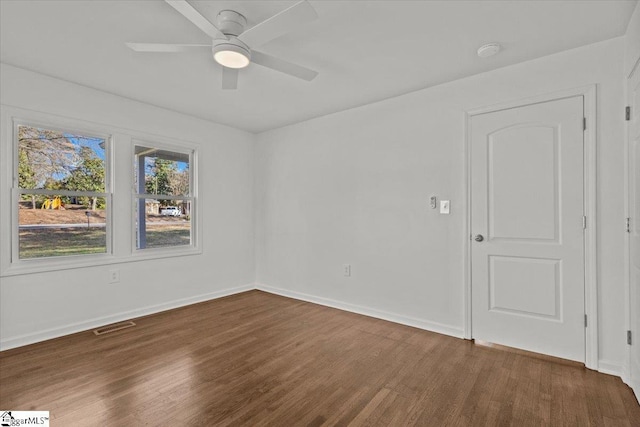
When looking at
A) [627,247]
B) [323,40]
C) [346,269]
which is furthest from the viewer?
[346,269]

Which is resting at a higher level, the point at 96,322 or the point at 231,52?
the point at 231,52

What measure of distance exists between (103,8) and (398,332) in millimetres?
3586

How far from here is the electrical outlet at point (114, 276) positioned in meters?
3.51

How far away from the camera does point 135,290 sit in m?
3.70

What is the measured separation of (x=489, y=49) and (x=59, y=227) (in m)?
4.37

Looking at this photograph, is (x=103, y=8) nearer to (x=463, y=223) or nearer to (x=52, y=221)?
(x=52, y=221)

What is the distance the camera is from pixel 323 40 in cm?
240

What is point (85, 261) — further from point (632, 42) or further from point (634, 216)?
point (632, 42)

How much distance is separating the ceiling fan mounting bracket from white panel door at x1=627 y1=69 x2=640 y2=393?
2.62 meters

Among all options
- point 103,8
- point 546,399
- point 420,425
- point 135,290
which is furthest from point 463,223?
point 135,290

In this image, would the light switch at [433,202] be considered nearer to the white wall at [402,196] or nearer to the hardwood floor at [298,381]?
the white wall at [402,196]

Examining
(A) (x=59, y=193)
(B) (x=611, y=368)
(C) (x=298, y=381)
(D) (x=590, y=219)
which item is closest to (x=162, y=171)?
(A) (x=59, y=193)

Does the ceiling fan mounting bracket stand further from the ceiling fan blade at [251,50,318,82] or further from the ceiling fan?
the ceiling fan blade at [251,50,318,82]

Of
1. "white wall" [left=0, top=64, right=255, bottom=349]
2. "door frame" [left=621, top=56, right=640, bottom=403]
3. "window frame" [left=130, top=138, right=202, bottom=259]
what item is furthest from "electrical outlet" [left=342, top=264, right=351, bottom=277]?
"door frame" [left=621, top=56, right=640, bottom=403]
